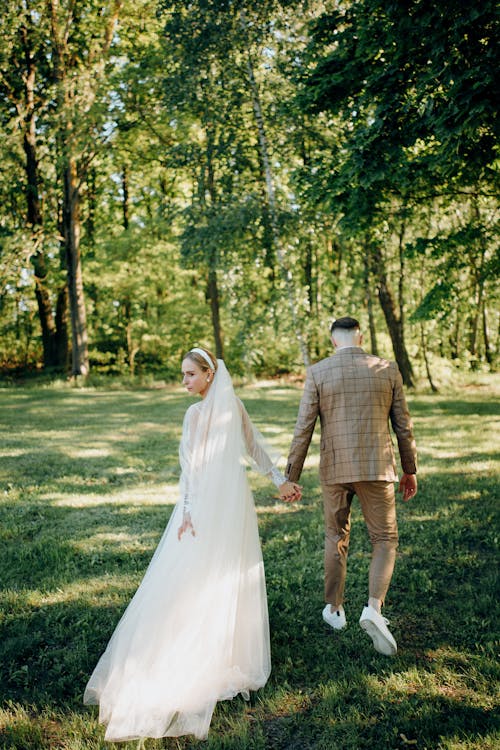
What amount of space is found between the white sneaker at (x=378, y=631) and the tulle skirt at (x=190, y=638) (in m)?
0.70

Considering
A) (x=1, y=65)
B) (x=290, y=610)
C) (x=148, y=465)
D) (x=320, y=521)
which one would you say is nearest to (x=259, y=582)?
(x=290, y=610)

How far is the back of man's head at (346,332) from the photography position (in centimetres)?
403

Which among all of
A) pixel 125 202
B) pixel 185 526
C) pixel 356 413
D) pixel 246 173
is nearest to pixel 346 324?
pixel 356 413

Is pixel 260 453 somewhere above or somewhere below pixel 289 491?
above

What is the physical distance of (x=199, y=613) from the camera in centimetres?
339

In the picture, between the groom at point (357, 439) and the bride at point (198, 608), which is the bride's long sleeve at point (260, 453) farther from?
the groom at point (357, 439)

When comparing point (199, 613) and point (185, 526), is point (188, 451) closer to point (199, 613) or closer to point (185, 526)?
point (185, 526)

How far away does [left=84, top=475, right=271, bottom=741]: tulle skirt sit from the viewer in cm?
310

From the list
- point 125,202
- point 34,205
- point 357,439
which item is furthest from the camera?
point 125,202

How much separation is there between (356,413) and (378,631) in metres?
1.51

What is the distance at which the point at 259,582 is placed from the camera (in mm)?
3762

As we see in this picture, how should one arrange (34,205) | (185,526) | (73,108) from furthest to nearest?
(34,205) → (73,108) → (185,526)

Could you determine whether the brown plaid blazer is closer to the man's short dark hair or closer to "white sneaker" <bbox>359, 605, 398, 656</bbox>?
the man's short dark hair

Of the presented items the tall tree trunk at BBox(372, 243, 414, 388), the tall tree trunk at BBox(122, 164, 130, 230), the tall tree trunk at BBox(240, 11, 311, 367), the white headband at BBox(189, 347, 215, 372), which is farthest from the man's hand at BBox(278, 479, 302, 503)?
the tall tree trunk at BBox(122, 164, 130, 230)
